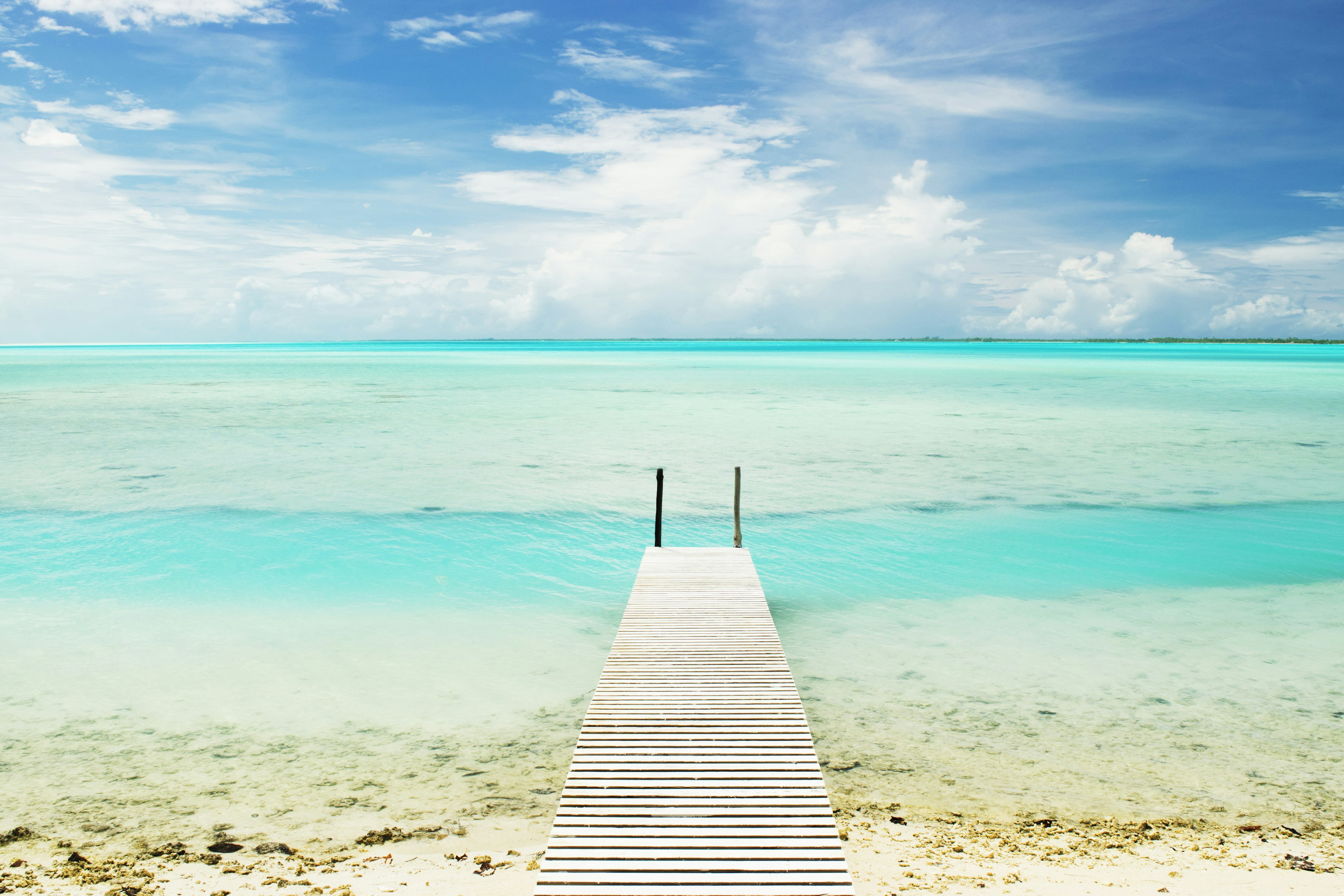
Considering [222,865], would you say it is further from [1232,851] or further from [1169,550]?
[1169,550]

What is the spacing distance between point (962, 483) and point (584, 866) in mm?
15508

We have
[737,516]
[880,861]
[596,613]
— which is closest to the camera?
[880,861]

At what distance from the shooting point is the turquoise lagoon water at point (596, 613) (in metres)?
5.42

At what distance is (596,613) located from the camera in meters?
9.38

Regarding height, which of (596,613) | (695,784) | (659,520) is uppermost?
(659,520)

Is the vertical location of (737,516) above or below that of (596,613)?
above

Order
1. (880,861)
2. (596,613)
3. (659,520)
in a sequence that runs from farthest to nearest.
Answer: (659,520)
(596,613)
(880,861)

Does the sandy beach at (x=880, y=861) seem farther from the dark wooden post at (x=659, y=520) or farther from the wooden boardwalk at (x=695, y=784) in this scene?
the dark wooden post at (x=659, y=520)

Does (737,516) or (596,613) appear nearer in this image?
(596,613)

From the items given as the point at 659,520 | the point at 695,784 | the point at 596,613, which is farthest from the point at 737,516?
the point at 695,784

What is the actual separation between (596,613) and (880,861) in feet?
17.8

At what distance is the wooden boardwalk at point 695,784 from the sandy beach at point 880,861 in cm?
52

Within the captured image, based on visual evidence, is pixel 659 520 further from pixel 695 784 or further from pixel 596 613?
pixel 695 784

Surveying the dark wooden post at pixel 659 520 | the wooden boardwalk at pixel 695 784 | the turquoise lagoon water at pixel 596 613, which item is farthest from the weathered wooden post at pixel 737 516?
the wooden boardwalk at pixel 695 784
